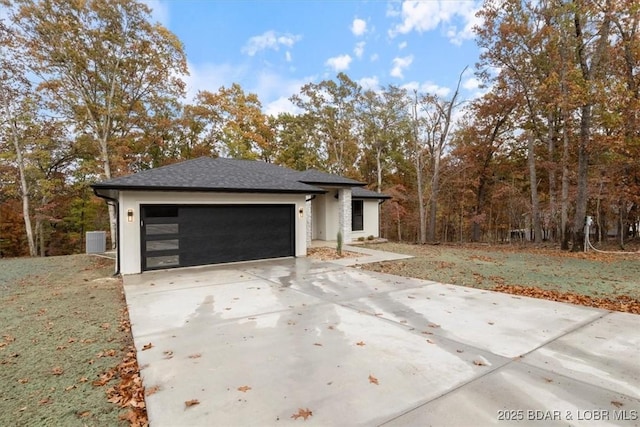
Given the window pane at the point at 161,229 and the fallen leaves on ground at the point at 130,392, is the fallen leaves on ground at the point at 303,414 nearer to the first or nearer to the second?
the fallen leaves on ground at the point at 130,392

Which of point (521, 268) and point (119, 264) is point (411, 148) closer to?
point (521, 268)

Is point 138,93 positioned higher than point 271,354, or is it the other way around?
point 138,93

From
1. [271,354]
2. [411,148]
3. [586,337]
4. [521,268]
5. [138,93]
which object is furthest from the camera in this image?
[411,148]

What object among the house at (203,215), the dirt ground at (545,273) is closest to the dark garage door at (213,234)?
the house at (203,215)

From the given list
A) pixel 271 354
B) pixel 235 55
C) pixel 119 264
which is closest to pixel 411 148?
pixel 235 55

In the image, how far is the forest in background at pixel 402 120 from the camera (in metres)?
12.2

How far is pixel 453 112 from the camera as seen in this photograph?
18547mm

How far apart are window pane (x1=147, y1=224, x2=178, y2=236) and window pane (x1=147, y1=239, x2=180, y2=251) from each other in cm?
24

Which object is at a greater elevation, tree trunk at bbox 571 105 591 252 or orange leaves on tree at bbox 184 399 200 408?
tree trunk at bbox 571 105 591 252

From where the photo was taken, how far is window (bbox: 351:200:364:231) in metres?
16.5

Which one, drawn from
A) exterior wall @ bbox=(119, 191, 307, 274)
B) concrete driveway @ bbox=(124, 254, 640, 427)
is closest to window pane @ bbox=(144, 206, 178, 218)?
exterior wall @ bbox=(119, 191, 307, 274)

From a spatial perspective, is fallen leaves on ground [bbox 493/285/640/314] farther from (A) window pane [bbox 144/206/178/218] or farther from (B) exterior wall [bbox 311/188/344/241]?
(B) exterior wall [bbox 311/188/344/241]

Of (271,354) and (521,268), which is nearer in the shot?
(271,354)

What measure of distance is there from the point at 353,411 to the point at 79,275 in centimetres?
906
